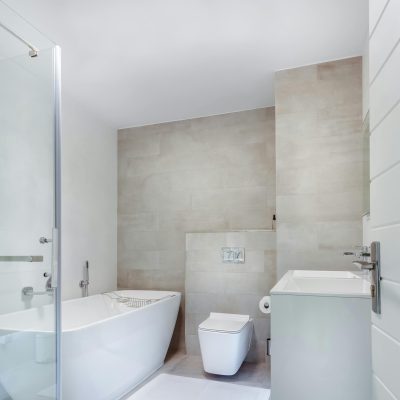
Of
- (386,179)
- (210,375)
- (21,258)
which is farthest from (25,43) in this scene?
(210,375)

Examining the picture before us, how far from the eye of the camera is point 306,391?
64.3 inches

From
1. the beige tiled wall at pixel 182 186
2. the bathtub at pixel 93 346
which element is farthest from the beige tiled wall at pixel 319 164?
the bathtub at pixel 93 346

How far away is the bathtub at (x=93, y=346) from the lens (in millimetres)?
1893

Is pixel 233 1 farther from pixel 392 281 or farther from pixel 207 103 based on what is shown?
pixel 392 281

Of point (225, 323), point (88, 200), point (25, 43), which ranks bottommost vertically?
point (225, 323)

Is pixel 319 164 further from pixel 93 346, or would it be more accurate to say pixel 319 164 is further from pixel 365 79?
pixel 93 346

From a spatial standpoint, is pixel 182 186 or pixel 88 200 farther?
pixel 182 186

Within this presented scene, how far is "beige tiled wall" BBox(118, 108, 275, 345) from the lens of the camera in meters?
4.07

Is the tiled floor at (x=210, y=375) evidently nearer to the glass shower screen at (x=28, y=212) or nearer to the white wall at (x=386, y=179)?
the glass shower screen at (x=28, y=212)

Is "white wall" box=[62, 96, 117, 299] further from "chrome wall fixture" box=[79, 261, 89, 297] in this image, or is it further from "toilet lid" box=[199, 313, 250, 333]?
"toilet lid" box=[199, 313, 250, 333]

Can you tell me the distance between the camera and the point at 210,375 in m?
3.39

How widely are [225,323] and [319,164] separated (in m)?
1.66

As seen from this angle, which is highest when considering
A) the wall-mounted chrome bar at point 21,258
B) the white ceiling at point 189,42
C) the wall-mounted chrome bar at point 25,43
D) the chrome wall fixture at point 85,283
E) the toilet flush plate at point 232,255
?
the white ceiling at point 189,42

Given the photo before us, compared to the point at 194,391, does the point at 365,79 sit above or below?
above
